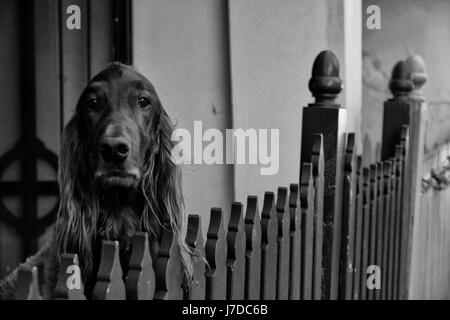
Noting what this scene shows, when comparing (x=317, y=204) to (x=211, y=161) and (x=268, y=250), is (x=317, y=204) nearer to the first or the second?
(x=268, y=250)

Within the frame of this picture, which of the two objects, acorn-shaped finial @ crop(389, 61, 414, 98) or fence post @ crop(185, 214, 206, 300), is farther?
acorn-shaped finial @ crop(389, 61, 414, 98)

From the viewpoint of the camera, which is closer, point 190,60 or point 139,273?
point 139,273

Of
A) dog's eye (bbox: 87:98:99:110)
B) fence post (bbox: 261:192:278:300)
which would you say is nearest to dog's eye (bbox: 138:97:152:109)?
dog's eye (bbox: 87:98:99:110)

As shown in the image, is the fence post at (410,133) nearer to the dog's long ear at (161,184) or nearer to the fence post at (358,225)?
the fence post at (358,225)

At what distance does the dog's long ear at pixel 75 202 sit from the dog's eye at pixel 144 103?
0.22m

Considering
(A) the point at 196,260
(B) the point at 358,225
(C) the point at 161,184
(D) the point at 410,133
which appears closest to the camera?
(A) the point at 196,260

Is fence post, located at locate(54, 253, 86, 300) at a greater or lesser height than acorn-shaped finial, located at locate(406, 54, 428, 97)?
lesser

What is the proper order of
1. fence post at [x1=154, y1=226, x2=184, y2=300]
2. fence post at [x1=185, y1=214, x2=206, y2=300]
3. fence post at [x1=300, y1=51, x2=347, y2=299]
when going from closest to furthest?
fence post at [x1=154, y1=226, x2=184, y2=300] < fence post at [x1=185, y1=214, x2=206, y2=300] < fence post at [x1=300, y1=51, x2=347, y2=299]

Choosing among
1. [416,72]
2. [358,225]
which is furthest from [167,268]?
[416,72]

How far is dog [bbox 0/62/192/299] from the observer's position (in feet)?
7.66

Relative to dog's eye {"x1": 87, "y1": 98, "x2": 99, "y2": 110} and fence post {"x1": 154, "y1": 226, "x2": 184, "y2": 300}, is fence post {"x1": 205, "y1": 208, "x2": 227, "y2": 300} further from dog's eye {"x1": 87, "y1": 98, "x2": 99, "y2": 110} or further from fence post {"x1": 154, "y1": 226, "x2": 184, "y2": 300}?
dog's eye {"x1": 87, "y1": 98, "x2": 99, "y2": 110}

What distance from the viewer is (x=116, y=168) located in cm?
231

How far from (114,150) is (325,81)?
0.99 m

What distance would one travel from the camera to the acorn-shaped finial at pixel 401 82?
4148 millimetres
